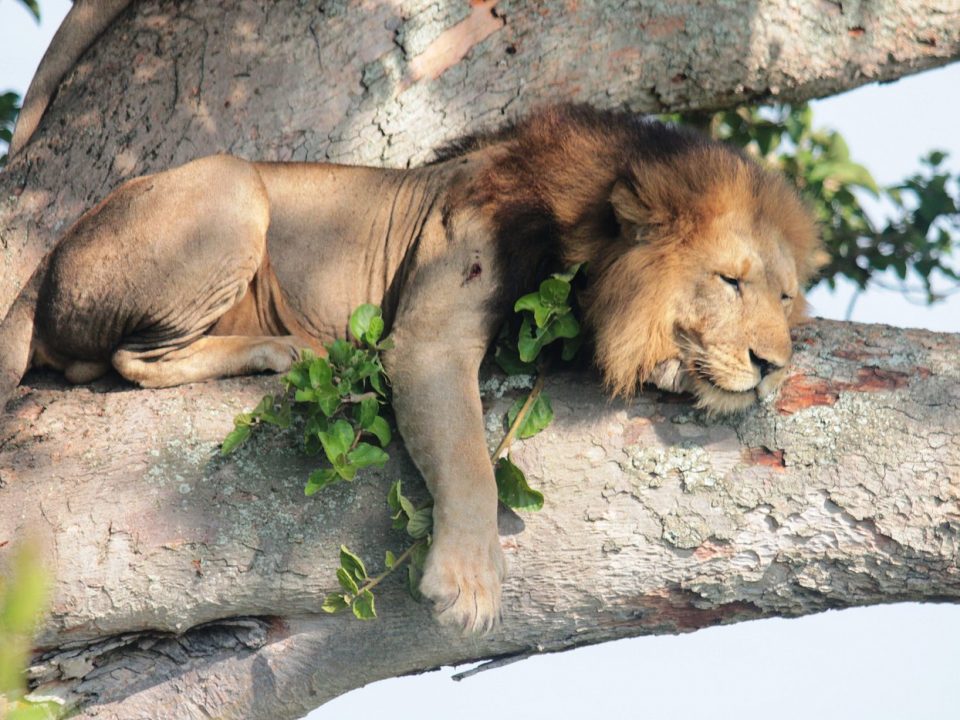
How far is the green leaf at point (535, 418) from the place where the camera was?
378cm

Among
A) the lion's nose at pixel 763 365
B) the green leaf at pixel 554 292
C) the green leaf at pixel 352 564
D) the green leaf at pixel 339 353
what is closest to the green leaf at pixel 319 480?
the green leaf at pixel 352 564

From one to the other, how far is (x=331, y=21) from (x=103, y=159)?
1186mm

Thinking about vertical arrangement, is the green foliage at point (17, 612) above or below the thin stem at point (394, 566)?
above

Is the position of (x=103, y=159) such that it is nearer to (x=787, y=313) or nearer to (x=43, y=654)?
(x=43, y=654)

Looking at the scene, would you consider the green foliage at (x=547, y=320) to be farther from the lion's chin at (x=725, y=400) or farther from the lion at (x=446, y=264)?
the lion's chin at (x=725, y=400)

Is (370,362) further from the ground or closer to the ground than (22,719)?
closer to the ground

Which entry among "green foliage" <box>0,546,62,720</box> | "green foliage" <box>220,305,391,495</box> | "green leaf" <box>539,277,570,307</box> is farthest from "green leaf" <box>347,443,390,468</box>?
"green foliage" <box>0,546,62,720</box>

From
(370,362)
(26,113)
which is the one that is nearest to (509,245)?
(370,362)

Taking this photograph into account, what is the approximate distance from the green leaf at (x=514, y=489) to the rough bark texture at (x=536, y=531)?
0.18 ft

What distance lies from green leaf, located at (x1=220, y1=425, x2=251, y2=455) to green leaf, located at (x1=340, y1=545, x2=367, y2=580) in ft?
1.62

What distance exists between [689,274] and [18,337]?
2.53 meters

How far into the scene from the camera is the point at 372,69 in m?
5.20

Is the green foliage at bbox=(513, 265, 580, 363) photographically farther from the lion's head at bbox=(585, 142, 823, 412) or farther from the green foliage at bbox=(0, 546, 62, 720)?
the green foliage at bbox=(0, 546, 62, 720)

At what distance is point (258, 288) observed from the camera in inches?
183
